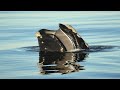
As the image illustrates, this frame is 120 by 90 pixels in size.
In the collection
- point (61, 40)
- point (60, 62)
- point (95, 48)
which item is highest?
point (61, 40)

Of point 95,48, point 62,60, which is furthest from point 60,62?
point 95,48

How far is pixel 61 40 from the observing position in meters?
3.85

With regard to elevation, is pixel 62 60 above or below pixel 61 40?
below

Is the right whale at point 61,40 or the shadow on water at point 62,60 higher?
the right whale at point 61,40

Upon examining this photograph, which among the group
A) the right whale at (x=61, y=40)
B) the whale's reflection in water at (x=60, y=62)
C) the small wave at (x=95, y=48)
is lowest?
the whale's reflection in water at (x=60, y=62)

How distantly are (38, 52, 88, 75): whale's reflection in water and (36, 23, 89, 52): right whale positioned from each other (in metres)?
0.07

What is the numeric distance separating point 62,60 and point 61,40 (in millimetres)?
256

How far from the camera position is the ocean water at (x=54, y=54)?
12.2 ft

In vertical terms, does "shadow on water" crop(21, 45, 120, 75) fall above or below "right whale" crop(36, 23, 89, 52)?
below

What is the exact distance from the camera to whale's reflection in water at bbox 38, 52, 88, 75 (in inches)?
148

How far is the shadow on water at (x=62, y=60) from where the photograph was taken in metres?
3.75

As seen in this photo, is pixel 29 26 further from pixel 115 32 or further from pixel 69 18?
pixel 115 32

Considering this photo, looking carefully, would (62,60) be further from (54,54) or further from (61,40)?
(61,40)
